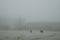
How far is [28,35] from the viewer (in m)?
0.95

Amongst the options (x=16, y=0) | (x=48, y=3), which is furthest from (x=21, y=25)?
(x=48, y=3)

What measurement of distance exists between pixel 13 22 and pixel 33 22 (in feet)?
0.98

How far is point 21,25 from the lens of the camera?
964mm

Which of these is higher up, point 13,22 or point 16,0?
point 16,0

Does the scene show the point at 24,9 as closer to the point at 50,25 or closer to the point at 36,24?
the point at 36,24

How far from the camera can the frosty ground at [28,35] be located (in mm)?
939

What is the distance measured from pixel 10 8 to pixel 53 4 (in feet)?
2.08

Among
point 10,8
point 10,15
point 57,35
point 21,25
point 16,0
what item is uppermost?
point 16,0

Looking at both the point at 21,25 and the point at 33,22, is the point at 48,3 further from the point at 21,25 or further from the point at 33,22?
the point at 21,25

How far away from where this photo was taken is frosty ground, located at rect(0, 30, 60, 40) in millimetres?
939

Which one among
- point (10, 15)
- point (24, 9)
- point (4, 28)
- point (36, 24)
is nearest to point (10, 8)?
point (10, 15)

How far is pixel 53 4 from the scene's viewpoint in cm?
95

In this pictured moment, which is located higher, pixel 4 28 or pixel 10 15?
pixel 10 15

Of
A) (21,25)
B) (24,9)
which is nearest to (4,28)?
(21,25)
